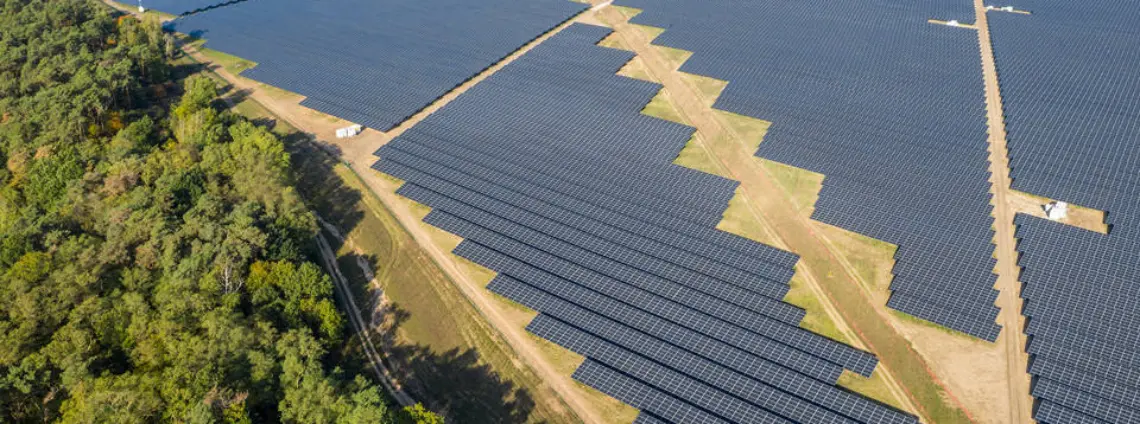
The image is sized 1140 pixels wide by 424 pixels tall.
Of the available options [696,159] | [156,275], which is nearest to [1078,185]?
[696,159]

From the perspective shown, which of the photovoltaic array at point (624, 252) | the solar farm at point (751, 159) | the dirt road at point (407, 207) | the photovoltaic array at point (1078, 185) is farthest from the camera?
the dirt road at point (407, 207)

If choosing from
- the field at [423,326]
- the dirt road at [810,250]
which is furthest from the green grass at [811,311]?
the field at [423,326]

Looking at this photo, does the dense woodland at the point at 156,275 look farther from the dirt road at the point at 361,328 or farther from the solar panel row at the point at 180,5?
the solar panel row at the point at 180,5

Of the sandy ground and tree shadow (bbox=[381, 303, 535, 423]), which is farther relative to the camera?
the sandy ground

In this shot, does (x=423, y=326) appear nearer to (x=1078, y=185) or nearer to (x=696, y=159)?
(x=696, y=159)

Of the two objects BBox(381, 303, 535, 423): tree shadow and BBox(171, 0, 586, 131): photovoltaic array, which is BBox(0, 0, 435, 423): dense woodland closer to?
BBox(381, 303, 535, 423): tree shadow

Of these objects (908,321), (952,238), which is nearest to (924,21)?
(952,238)

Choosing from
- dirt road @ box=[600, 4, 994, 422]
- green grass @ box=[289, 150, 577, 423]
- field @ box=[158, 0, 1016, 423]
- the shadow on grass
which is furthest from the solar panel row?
dirt road @ box=[600, 4, 994, 422]
